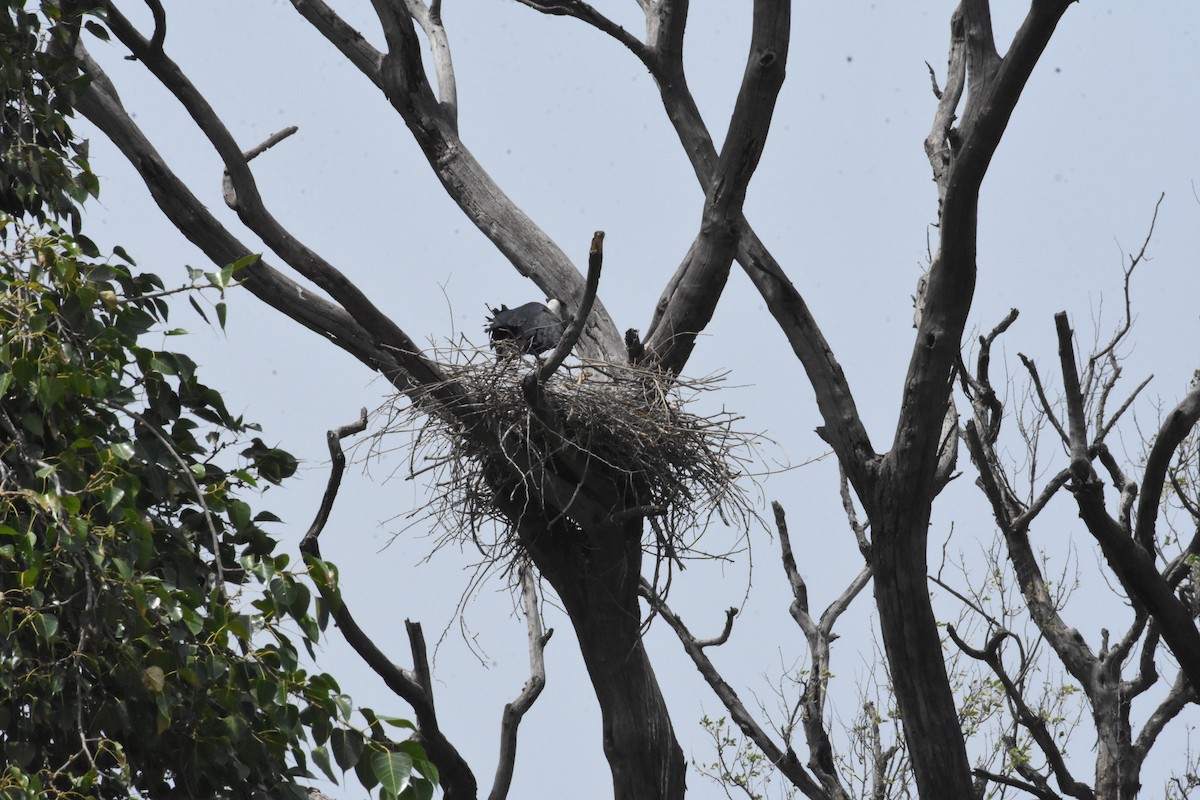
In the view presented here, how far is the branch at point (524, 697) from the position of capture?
5219 millimetres

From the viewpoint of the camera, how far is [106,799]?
238cm

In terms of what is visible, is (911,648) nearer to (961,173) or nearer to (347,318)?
(961,173)

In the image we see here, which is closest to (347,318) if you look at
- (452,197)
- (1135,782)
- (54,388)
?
(452,197)

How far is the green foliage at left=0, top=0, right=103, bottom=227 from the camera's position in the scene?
122 inches

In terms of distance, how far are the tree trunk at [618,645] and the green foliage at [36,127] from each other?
7.30 feet

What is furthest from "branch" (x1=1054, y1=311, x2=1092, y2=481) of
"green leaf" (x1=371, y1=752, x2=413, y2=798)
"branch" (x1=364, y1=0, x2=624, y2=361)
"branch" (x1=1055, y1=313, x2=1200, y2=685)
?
"green leaf" (x1=371, y1=752, x2=413, y2=798)

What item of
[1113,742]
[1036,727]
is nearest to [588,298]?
[1036,727]

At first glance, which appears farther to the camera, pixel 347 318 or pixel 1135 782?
pixel 1135 782

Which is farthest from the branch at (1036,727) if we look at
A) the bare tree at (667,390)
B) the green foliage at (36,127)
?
the green foliage at (36,127)

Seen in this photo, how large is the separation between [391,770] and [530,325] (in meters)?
3.43

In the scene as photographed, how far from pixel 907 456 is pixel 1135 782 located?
2.65m

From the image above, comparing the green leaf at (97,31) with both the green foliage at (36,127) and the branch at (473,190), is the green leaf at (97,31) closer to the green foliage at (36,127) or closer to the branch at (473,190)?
the green foliage at (36,127)

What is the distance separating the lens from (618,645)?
4.94m

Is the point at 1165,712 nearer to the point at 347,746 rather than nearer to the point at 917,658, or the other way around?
the point at 917,658
